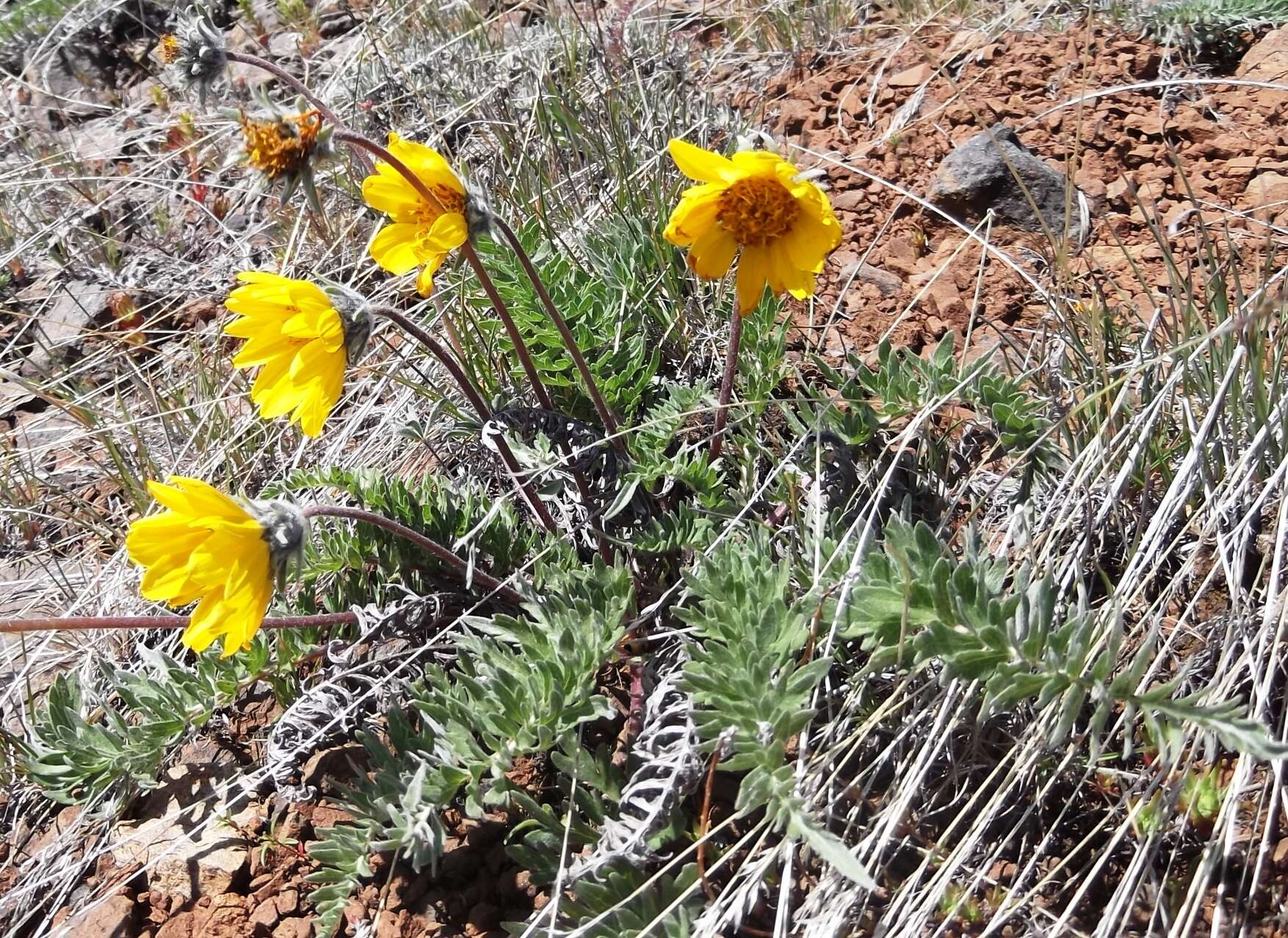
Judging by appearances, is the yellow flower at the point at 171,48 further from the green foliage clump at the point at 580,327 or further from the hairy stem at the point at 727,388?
the hairy stem at the point at 727,388

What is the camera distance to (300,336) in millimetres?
2229

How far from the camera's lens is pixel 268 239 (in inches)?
168

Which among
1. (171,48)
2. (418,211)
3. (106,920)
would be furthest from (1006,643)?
(171,48)

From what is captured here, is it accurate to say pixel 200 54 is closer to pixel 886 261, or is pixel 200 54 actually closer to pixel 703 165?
pixel 703 165

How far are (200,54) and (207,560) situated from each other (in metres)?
1.32

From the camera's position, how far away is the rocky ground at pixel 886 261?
2.25 m

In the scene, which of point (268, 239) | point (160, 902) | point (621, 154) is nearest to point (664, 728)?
point (160, 902)

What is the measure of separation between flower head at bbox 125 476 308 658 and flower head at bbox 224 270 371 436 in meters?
0.25

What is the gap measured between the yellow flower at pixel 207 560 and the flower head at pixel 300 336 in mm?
268

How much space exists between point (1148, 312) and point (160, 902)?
9.30ft

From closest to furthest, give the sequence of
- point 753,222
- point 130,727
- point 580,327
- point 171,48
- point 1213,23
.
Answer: point 753,222, point 130,727, point 171,48, point 580,327, point 1213,23

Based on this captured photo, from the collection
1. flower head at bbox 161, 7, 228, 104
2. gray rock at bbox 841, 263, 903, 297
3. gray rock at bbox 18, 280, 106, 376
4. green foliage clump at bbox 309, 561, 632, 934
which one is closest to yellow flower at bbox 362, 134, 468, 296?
flower head at bbox 161, 7, 228, 104

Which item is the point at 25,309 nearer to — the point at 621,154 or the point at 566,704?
the point at 621,154

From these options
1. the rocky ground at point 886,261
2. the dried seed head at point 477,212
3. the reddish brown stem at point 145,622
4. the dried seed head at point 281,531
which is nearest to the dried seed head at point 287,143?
the dried seed head at point 477,212
